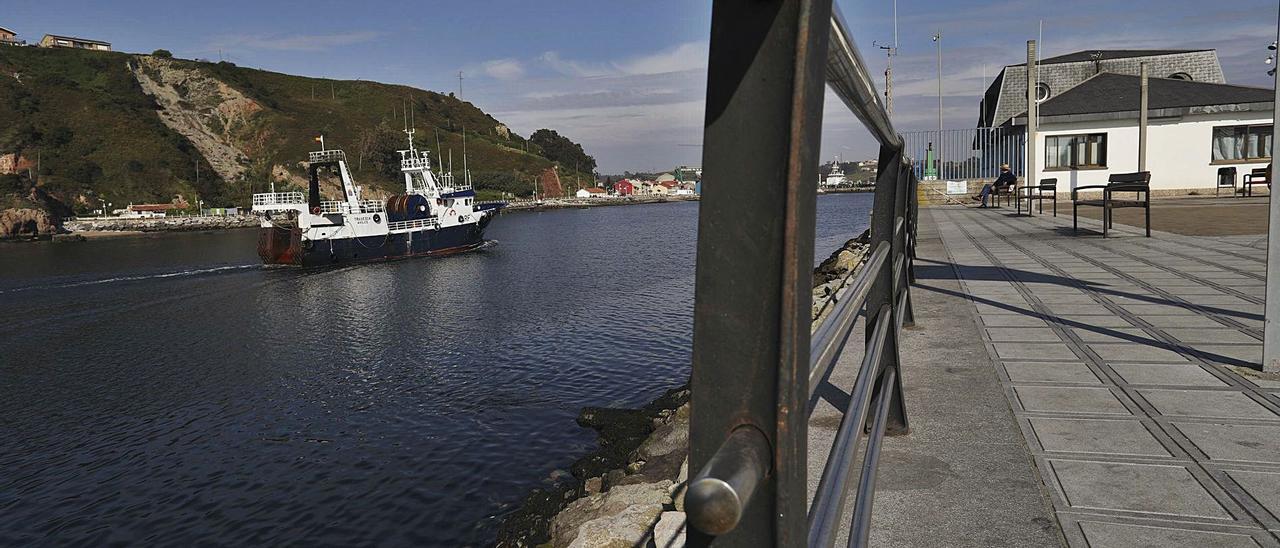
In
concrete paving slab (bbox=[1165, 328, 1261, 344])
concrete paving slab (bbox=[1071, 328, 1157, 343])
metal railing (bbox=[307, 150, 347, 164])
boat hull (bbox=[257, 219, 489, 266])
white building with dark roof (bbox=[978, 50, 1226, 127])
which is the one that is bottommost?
boat hull (bbox=[257, 219, 489, 266])

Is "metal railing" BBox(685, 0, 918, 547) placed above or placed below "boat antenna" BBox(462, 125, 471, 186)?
below

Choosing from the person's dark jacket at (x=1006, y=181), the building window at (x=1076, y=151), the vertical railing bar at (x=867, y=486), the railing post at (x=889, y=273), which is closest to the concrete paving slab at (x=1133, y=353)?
the railing post at (x=889, y=273)

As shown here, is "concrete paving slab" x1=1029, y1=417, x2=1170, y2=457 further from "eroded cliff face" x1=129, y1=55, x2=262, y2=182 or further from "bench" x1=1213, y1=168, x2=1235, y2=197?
"eroded cliff face" x1=129, y1=55, x2=262, y2=182

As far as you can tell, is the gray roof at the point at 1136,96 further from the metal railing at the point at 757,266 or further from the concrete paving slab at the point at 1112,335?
the metal railing at the point at 757,266

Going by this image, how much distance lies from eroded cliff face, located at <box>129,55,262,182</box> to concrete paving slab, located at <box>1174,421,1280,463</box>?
358ft

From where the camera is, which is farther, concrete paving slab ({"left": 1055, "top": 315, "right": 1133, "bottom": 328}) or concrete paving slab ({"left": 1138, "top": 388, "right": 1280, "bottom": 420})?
concrete paving slab ({"left": 1055, "top": 315, "right": 1133, "bottom": 328})

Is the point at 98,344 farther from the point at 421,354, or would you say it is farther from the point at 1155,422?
the point at 1155,422

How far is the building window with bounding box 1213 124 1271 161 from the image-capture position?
25406 millimetres

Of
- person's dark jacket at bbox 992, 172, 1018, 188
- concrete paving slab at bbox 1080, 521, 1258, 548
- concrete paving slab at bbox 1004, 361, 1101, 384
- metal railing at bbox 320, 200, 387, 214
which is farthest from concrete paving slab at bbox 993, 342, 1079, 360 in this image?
metal railing at bbox 320, 200, 387, 214

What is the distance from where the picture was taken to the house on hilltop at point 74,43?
127 metres

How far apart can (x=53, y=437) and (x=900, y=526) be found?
41.2 feet

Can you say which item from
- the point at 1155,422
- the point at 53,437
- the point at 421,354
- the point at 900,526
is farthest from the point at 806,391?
the point at 421,354

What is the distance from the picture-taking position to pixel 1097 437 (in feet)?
9.75

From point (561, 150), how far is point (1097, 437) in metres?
159
